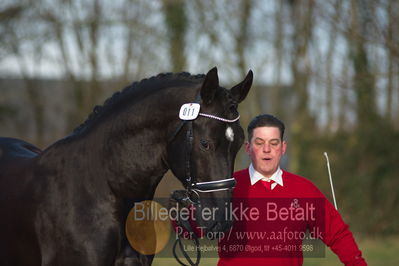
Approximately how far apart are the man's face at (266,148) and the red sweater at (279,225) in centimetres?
18

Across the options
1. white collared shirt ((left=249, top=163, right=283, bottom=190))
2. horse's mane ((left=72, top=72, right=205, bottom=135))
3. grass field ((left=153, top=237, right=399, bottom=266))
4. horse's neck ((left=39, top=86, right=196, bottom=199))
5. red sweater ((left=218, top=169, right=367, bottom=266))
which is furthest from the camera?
grass field ((left=153, top=237, right=399, bottom=266))

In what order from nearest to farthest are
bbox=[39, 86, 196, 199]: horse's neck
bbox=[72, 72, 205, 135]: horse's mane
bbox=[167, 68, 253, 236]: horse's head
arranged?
bbox=[167, 68, 253, 236]: horse's head
bbox=[39, 86, 196, 199]: horse's neck
bbox=[72, 72, 205, 135]: horse's mane

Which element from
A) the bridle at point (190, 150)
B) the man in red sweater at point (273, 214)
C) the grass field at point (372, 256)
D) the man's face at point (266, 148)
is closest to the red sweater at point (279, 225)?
the man in red sweater at point (273, 214)

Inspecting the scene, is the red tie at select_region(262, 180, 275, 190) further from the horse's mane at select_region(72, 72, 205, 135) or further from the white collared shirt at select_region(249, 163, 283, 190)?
the horse's mane at select_region(72, 72, 205, 135)

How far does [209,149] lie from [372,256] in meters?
7.98

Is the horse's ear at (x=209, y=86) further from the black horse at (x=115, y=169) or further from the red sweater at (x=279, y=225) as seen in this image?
the red sweater at (x=279, y=225)

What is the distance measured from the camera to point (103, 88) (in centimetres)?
1798

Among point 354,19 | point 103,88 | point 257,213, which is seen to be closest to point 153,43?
point 103,88

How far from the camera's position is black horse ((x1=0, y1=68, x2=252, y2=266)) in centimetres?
337

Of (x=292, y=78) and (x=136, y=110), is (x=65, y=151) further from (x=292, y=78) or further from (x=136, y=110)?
(x=292, y=78)

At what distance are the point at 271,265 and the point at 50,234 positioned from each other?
4.44 ft

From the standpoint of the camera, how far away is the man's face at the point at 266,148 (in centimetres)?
378

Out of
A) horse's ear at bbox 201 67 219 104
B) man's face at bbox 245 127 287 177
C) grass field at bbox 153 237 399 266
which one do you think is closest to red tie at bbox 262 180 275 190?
man's face at bbox 245 127 287 177

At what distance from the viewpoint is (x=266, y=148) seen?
3.76 m
